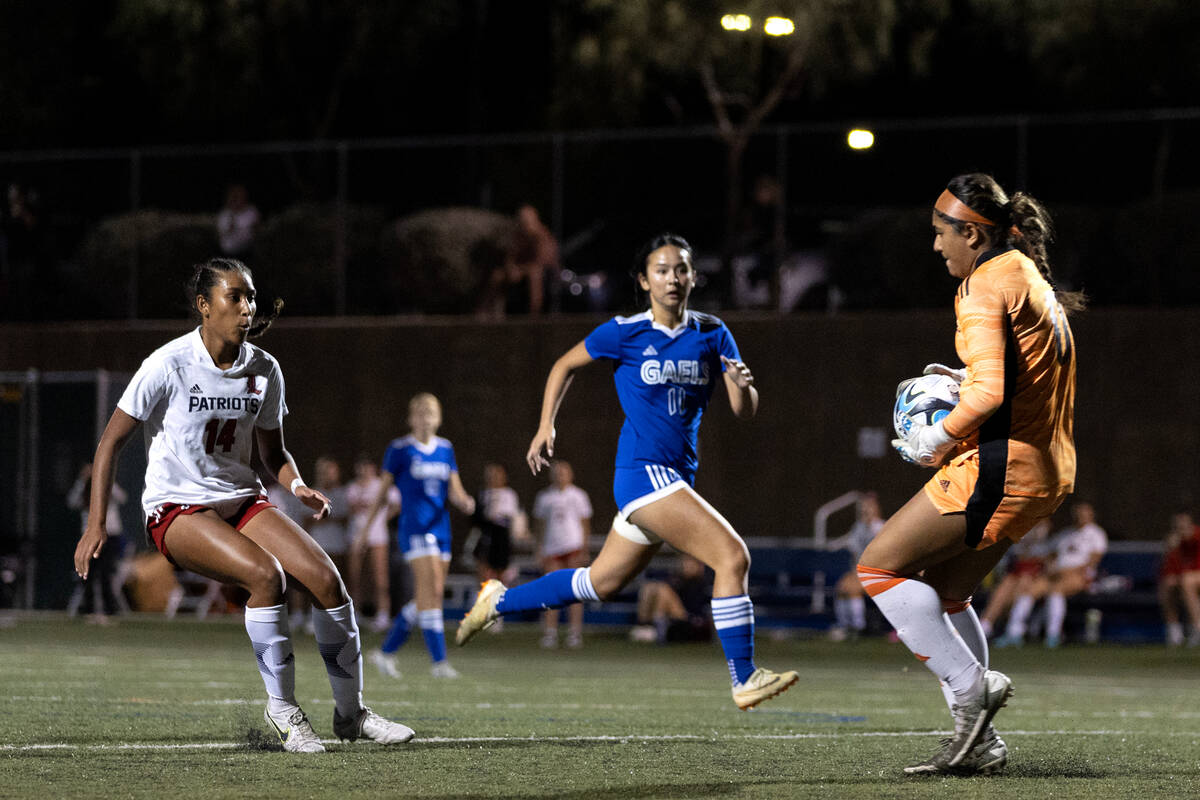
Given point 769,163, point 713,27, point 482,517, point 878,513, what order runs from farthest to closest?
point 713,27 → point 769,163 → point 878,513 → point 482,517

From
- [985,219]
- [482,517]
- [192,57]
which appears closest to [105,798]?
[985,219]

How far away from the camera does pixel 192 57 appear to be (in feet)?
102

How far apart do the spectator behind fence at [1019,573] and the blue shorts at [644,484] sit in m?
13.8

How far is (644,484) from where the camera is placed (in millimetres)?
8102

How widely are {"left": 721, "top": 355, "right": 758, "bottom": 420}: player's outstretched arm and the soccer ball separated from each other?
1097 millimetres

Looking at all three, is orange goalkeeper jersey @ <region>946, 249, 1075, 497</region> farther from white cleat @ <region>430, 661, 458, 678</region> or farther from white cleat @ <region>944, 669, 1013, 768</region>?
white cleat @ <region>430, 661, 458, 678</region>

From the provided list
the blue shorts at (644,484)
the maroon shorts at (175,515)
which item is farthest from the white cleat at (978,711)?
the maroon shorts at (175,515)

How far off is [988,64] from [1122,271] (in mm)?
8592

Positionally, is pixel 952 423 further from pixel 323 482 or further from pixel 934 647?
pixel 323 482

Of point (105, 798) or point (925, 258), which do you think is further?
point (925, 258)

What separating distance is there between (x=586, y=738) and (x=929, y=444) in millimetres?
2664

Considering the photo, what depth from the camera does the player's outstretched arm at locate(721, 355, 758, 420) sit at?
26.9 ft

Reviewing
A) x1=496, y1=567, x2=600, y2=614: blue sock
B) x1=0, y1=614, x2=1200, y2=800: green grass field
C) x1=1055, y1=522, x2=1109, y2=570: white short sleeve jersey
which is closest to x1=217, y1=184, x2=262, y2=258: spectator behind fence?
x1=0, y1=614, x2=1200, y2=800: green grass field

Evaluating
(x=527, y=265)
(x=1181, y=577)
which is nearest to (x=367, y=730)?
(x=1181, y=577)
